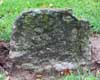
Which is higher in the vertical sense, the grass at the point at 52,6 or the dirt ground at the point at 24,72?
the grass at the point at 52,6

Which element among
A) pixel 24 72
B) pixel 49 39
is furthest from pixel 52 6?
pixel 24 72

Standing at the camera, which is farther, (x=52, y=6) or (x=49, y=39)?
(x=52, y=6)

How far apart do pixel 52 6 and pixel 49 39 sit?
2949 millimetres

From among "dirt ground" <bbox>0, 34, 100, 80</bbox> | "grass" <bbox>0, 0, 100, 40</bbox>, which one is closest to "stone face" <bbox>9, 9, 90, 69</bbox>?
"dirt ground" <bbox>0, 34, 100, 80</bbox>

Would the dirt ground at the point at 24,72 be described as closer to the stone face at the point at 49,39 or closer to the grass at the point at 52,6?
the stone face at the point at 49,39

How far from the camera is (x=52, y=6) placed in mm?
8406

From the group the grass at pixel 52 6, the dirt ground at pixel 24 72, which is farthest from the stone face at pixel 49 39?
the grass at pixel 52 6

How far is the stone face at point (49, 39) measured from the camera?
5.47m

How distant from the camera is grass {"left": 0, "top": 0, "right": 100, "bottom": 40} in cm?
754

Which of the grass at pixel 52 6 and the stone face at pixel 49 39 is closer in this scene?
the stone face at pixel 49 39

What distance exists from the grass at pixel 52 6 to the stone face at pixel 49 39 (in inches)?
66.9

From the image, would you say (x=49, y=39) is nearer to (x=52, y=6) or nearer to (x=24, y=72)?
(x=24, y=72)

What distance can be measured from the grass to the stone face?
66.9 inches

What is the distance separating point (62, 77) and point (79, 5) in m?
3.41
